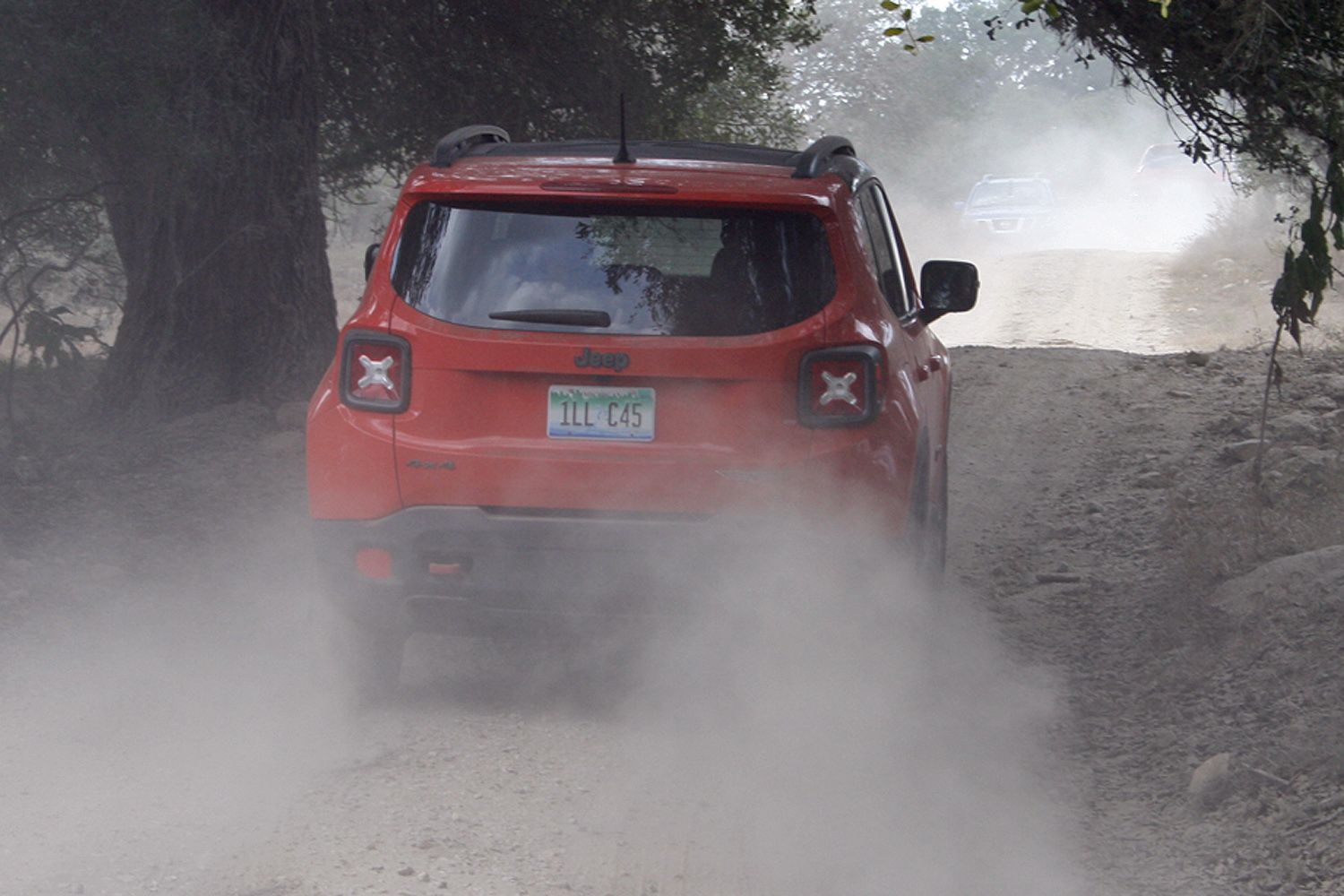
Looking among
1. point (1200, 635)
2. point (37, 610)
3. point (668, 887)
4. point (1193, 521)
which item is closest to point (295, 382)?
point (37, 610)

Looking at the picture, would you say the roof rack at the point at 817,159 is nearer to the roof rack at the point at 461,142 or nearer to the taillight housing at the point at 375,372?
the roof rack at the point at 461,142

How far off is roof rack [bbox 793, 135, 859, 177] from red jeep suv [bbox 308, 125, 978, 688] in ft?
0.05

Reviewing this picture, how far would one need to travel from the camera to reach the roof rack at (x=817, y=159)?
16.8 feet

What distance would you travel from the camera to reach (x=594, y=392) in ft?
15.9

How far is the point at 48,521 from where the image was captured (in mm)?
8406

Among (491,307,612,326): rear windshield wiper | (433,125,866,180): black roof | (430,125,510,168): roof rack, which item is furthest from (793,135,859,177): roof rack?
(430,125,510,168): roof rack

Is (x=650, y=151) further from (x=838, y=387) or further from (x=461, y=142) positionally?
(x=838, y=387)

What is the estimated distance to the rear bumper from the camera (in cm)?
482

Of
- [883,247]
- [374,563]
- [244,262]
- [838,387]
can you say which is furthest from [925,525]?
[244,262]

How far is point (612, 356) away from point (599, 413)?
6.9 inches

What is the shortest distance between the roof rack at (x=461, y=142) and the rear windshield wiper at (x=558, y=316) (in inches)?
26.5

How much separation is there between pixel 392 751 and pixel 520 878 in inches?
43.0

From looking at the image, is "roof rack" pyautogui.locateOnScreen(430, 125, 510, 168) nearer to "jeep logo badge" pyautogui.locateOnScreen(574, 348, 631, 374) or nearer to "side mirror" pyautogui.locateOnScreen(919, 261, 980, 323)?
"jeep logo badge" pyautogui.locateOnScreen(574, 348, 631, 374)

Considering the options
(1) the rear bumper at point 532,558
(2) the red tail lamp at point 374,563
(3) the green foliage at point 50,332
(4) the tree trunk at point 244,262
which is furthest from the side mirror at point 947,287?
(3) the green foliage at point 50,332
